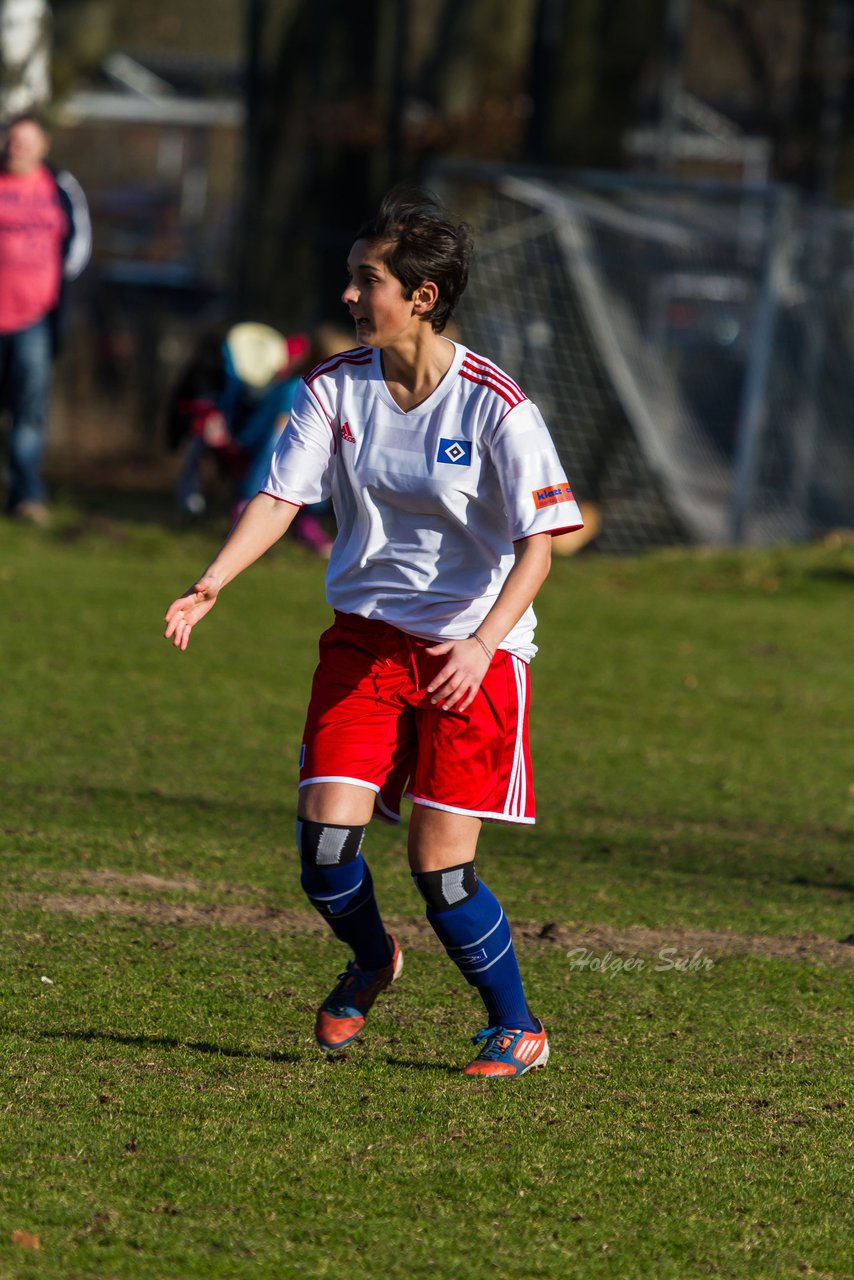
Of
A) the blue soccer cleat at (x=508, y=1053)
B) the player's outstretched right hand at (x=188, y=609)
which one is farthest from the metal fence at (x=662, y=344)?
the player's outstretched right hand at (x=188, y=609)

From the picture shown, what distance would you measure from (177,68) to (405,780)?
4918 centimetres

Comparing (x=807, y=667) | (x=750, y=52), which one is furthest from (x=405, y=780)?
(x=750, y=52)

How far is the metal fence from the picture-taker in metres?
14.2

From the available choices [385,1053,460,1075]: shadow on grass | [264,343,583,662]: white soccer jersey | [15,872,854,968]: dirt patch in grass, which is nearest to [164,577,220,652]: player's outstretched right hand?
[264,343,583,662]: white soccer jersey

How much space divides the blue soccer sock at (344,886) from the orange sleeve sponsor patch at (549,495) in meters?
0.84

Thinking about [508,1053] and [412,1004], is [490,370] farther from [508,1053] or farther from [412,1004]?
[412,1004]

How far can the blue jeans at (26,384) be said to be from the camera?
1165 cm

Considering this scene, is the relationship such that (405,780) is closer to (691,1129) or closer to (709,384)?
(691,1129)

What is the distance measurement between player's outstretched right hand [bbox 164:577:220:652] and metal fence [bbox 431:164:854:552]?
10077mm

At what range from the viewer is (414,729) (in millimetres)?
4094

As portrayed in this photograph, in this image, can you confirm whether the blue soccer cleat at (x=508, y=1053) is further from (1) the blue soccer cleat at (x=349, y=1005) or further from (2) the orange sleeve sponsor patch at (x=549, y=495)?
(2) the orange sleeve sponsor patch at (x=549, y=495)

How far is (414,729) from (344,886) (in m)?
0.40

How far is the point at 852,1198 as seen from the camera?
138 inches

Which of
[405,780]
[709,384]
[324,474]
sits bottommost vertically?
[709,384]
